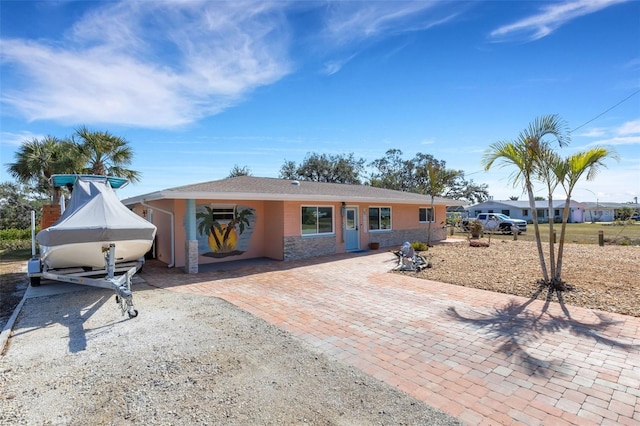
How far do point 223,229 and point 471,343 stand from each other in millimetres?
10046

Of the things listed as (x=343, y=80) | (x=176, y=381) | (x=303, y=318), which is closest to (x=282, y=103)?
(x=343, y=80)

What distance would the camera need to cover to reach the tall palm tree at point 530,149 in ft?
24.8

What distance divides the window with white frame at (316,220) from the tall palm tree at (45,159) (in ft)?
39.2

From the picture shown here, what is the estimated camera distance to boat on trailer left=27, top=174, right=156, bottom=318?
20.0 feet

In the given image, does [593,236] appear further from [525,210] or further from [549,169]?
[525,210]

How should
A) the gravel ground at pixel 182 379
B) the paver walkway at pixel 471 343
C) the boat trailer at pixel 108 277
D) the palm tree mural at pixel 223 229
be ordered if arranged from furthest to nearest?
the palm tree mural at pixel 223 229
the boat trailer at pixel 108 277
the paver walkway at pixel 471 343
the gravel ground at pixel 182 379

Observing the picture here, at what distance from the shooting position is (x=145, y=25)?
8172 mm

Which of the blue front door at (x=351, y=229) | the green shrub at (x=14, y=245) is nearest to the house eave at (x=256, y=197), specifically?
the blue front door at (x=351, y=229)

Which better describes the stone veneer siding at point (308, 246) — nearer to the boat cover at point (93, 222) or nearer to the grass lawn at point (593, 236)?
the boat cover at point (93, 222)

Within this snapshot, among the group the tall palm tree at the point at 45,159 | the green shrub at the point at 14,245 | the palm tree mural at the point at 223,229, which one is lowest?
the green shrub at the point at 14,245

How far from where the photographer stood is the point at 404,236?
17984mm

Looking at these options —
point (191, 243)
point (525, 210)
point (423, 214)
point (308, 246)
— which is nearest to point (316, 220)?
point (308, 246)

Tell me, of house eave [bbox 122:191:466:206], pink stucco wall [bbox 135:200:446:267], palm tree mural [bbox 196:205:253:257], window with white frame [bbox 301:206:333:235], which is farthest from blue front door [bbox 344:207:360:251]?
palm tree mural [bbox 196:205:253:257]

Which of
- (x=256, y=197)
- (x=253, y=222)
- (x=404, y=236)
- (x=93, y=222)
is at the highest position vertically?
(x=256, y=197)
